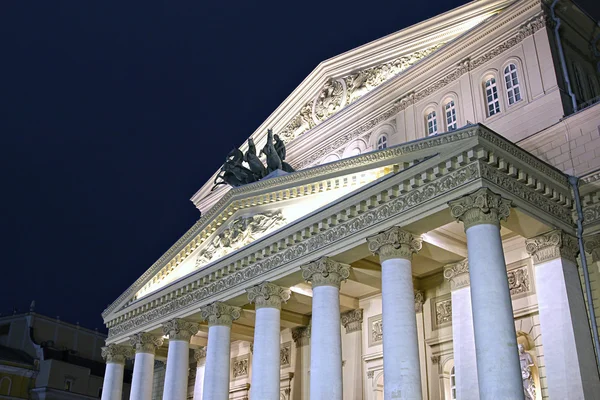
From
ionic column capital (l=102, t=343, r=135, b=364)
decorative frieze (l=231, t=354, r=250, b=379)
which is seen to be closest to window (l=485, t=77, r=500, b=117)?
decorative frieze (l=231, t=354, r=250, b=379)

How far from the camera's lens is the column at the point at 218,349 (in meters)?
18.6

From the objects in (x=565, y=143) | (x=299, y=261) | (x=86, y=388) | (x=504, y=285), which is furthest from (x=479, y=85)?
(x=86, y=388)

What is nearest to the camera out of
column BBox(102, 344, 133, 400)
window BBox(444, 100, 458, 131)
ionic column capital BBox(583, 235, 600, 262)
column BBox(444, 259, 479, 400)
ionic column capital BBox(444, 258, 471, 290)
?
ionic column capital BBox(583, 235, 600, 262)

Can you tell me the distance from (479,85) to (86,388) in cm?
3205

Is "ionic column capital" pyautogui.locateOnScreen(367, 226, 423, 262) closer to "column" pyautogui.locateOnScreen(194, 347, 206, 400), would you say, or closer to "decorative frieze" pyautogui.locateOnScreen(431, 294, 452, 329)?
"decorative frieze" pyautogui.locateOnScreen(431, 294, 452, 329)

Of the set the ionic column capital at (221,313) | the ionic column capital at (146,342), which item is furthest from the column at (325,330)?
the ionic column capital at (146,342)

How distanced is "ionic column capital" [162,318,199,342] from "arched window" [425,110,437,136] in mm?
10012

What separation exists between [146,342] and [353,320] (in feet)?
24.4

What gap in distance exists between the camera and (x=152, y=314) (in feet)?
73.4

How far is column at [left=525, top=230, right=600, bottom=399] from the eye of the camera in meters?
13.5

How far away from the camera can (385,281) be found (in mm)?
14438

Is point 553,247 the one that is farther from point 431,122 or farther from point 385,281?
point 431,122

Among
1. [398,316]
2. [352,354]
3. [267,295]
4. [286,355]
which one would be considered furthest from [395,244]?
[286,355]

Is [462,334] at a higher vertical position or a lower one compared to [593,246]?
lower
